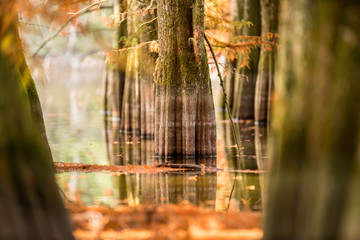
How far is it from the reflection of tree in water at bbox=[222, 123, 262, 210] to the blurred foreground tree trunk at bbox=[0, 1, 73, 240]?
135 inches

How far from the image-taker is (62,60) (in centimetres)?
6278

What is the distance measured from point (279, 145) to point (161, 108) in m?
8.49

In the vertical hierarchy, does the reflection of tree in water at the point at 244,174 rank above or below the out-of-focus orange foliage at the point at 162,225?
below

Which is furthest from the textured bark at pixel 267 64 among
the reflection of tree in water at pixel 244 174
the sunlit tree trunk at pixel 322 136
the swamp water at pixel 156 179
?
the sunlit tree trunk at pixel 322 136

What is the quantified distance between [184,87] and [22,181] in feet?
27.0

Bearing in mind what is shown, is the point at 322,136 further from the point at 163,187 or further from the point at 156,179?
the point at 156,179

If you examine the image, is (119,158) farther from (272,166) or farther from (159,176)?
(272,166)

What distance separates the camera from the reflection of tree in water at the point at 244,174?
23.6ft

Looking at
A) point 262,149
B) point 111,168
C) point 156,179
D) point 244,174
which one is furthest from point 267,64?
point 156,179

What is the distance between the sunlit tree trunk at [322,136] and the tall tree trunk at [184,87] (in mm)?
8194

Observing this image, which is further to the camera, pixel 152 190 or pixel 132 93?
pixel 132 93

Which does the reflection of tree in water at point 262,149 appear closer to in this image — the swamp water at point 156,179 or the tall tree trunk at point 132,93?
Answer: the swamp water at point 156,179

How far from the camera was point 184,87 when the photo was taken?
38.1 ft

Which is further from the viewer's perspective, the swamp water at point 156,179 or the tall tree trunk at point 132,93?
the tall tree trunk at point 132,93
